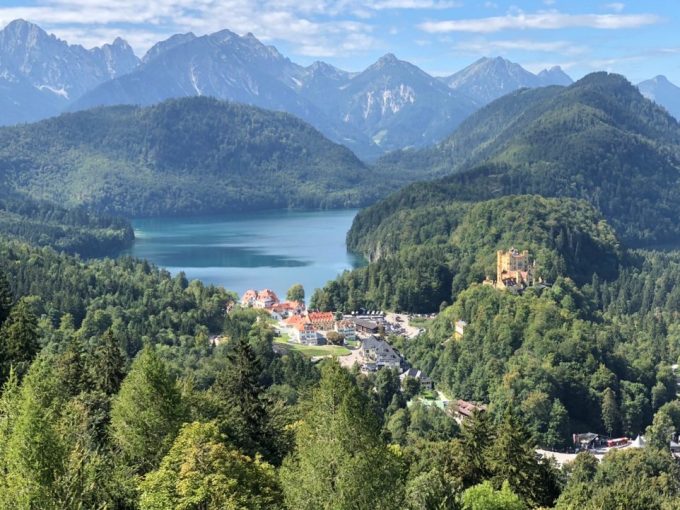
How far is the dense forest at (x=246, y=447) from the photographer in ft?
55.6

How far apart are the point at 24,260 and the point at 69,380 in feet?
162

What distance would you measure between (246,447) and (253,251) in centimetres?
11276

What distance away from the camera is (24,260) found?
73938 millimetres

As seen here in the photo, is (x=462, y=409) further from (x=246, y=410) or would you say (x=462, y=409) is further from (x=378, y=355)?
(x=246, y=410)

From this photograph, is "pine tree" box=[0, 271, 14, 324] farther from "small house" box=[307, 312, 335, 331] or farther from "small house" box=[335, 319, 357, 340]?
"small house" box=[335, 319, 357, 340]

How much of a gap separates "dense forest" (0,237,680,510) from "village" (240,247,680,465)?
7.63 ft

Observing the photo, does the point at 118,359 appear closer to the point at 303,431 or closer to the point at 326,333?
the point at 303,431

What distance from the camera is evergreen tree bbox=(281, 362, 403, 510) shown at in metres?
17.0

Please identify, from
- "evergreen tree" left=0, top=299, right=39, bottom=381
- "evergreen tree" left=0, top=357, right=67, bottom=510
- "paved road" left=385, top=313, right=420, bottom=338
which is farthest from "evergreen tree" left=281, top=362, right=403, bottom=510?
"paved road" left=385, top=313, right=420, bottom=338

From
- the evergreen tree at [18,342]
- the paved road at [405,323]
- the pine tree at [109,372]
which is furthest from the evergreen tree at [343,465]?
the paved road at [405,323]

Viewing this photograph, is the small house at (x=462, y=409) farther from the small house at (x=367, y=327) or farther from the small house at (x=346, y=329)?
→ the small house at (x=346, y=329)

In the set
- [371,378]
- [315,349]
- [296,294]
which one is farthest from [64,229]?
[371,378]

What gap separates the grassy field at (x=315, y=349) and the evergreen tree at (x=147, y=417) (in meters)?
42.5

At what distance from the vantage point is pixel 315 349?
67938 millimetres
